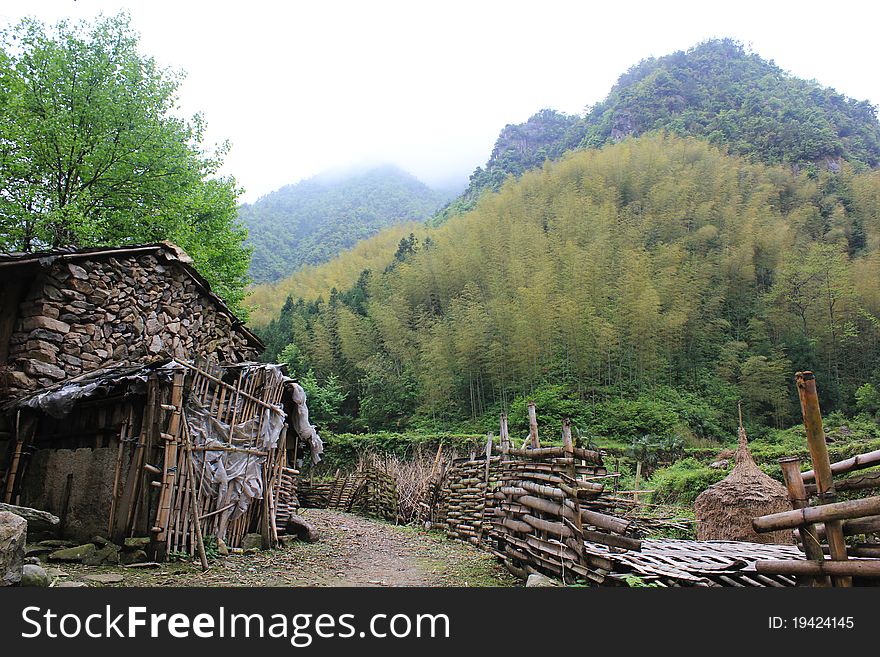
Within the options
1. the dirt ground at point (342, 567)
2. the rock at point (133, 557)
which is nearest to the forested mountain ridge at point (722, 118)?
the dirt ground at point (342, 567)

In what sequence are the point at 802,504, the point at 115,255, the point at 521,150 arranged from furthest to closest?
1. the point at 521,150
2. the point at 115,255
3. the point at 802,504

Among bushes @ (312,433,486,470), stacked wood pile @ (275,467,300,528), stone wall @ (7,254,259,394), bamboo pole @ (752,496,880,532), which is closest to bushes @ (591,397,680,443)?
bushes @ (312,433,486,470)

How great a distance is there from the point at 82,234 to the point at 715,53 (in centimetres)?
6182

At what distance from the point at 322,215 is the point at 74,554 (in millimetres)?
54314

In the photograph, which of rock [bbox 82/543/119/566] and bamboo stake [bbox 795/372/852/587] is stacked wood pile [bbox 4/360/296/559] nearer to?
rock [bbox 82/543/119/566]

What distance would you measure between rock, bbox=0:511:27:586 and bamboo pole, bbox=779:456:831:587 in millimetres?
4193

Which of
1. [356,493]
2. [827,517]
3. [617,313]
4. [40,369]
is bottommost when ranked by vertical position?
[356,493]

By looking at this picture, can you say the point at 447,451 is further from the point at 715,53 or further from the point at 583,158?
the point at 715,53

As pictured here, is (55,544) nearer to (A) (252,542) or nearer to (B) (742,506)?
(A) (252,542)

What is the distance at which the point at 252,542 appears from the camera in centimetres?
610

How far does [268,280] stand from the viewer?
3944 cm

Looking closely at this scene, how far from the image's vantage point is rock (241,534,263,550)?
19.7 feet

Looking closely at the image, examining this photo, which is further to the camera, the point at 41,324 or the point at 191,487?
the point at 41,324

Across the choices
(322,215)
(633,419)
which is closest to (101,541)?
(633,419)
